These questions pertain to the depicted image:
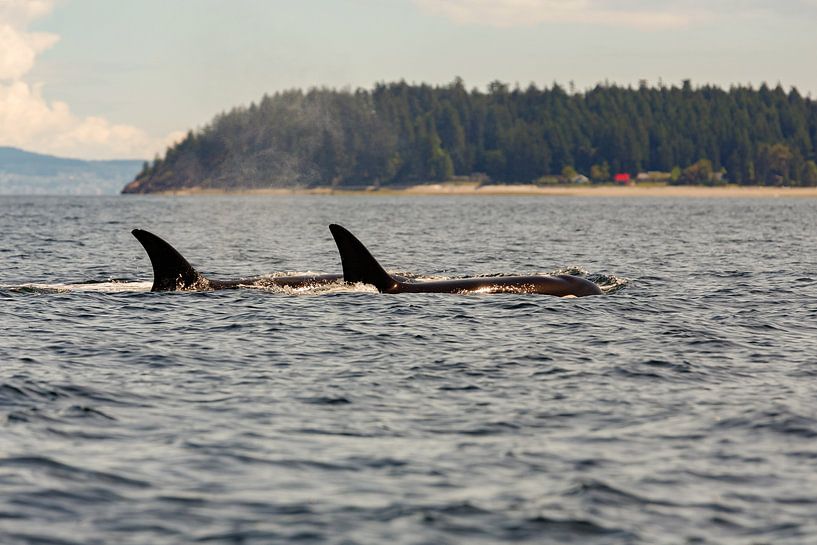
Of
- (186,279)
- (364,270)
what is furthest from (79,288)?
(364,270)

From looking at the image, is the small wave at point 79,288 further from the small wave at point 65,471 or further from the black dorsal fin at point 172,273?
the small wave at point 65,471

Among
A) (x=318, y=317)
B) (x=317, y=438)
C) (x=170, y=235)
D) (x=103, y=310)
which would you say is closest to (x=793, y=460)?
(x=317, y=438)

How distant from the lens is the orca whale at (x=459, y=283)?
28562 millimetres

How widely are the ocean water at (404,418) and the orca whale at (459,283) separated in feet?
1.94

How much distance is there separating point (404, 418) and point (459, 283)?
1478 centimetres

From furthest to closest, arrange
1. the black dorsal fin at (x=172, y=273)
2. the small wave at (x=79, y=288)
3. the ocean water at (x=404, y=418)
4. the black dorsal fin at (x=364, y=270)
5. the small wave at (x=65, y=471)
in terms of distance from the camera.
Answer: the small wave at (x=79, y=288) < the black dorsal fin at (x=172, y=273) < the black dorsal fin at (x=364, y=270) < the small wave at (x=65, y=471) < the ocean water at (x=404, y=418)

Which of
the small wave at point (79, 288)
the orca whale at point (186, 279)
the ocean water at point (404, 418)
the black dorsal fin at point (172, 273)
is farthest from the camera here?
the small wave at point (79, 288)

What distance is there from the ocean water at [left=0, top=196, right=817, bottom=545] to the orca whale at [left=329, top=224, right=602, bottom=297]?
23.3 inches

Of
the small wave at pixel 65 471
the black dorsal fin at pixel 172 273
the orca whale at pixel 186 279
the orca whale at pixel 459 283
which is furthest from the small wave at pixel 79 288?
the small wave at pixel 65 471

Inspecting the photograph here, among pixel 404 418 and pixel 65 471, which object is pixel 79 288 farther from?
pixel 65 471

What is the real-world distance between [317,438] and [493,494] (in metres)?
2.97

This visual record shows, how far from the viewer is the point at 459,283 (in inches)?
1148

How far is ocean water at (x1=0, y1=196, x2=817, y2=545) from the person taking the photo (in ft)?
34.8

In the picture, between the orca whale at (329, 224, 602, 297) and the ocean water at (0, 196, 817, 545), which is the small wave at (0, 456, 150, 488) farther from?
the orca whale at (329, 224, 602, 297)
